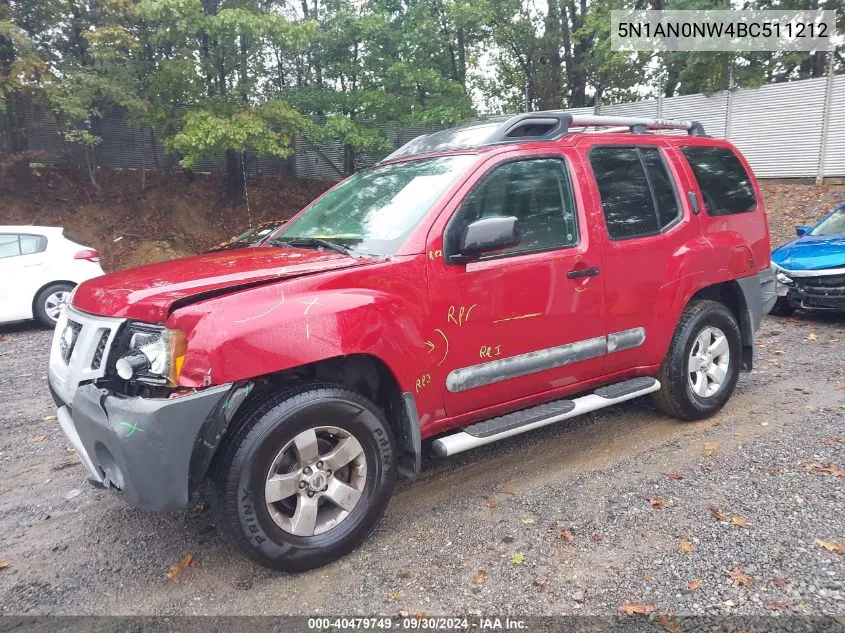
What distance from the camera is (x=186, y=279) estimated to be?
9.26ft

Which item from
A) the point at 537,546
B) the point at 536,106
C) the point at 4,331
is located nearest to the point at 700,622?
the point at 537,546

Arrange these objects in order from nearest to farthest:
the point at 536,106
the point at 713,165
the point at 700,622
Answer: the point at 700,622, the point at 713,165, the point at 536,106

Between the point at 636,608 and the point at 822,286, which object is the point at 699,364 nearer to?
the point at 636,608

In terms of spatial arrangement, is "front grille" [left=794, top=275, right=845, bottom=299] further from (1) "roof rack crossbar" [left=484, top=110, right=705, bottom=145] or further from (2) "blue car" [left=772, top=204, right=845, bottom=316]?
(1) "roof rack crossbar" [left=484, top=110, right=705, bottom=145]

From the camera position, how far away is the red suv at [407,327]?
2.56 metres

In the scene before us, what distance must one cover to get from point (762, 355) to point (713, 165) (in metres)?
2.70

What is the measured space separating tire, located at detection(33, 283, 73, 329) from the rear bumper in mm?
7281

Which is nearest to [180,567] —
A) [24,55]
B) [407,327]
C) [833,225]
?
[407,327]

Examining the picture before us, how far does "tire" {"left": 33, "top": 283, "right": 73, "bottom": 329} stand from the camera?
875 cm

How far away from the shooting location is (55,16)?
1349 cm

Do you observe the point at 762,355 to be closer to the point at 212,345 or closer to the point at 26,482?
the point at 212,345

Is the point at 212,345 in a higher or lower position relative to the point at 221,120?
lower

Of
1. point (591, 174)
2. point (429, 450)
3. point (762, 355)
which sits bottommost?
point (762, 355)

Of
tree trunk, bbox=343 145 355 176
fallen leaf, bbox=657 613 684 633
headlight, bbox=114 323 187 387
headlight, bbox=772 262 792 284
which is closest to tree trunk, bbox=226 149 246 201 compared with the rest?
tree trunk, bbox=343 145 355 176
